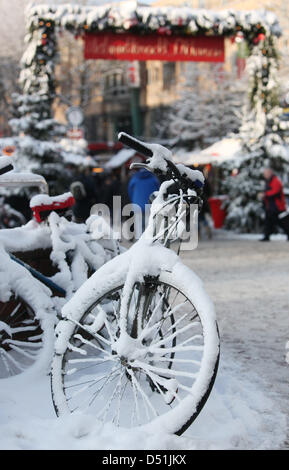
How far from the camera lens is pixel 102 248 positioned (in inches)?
202

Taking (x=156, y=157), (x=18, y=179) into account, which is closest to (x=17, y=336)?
(x=18, y=179)

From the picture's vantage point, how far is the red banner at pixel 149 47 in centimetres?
1611

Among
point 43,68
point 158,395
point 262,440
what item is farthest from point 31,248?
point 43,68

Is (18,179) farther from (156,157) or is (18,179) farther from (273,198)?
(273,198)

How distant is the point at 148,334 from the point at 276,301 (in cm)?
495

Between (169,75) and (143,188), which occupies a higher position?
(143,188)

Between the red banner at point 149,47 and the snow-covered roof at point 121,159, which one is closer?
the red banner at point 149,47

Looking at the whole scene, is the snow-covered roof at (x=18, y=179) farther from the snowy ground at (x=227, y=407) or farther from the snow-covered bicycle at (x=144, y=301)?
the snow-covered bicycle at (x=144, y=301)

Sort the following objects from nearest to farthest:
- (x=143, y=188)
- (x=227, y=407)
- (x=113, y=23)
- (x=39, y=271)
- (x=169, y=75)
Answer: (x=227, y=407)
(x=39, y=271)
(x=143, y=188)
(x=113, y=23)
(x=169, y=75)

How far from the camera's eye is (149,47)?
16.4 meters

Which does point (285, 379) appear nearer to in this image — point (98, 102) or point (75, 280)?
point (75, 280)

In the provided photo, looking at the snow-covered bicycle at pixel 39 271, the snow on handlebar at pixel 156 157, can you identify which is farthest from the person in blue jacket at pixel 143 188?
the snow on handlebar at pixel 156 157

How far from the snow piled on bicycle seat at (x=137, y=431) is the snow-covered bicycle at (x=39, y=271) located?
276mm

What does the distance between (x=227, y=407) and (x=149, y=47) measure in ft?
45.0
